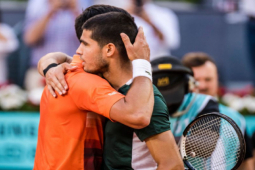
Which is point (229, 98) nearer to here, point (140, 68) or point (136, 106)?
point (140, 68)

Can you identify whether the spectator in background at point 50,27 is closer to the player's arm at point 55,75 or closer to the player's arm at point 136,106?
the player's arm at point 55,75

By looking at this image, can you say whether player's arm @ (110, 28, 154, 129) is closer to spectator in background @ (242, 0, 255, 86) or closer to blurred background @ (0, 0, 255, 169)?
blurred background @ (0, 0, 255, 169)

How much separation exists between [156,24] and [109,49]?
5.31 meters

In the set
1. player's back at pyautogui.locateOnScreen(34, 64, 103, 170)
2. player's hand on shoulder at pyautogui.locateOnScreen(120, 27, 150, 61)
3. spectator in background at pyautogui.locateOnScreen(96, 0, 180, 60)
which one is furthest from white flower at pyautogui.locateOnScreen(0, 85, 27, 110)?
player's hand on shoulder at pyautogui.locateOnScreen(120, 27, 150, 61)

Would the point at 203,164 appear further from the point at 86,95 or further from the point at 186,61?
the point at 186,61

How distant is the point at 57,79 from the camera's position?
2.27 m

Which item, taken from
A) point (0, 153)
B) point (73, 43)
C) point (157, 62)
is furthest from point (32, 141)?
point (157, 62)

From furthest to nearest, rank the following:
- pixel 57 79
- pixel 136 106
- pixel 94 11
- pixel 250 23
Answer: pixel 250 23, pixel 94 11, pixel 57 79, pixel 136 106

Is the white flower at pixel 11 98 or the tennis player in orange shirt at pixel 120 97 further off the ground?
the tennis player in orange shirt at pixel 120 97

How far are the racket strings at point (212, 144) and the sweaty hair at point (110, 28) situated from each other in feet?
2.40

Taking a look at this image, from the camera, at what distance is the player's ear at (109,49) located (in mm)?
2232

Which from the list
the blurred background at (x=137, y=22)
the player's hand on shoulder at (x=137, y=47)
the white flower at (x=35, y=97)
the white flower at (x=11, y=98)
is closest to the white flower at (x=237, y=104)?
the blurred background at (x=137, y=22)

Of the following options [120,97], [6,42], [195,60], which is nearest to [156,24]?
[6,42]

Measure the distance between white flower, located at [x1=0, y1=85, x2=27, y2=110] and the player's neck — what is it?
374cm
